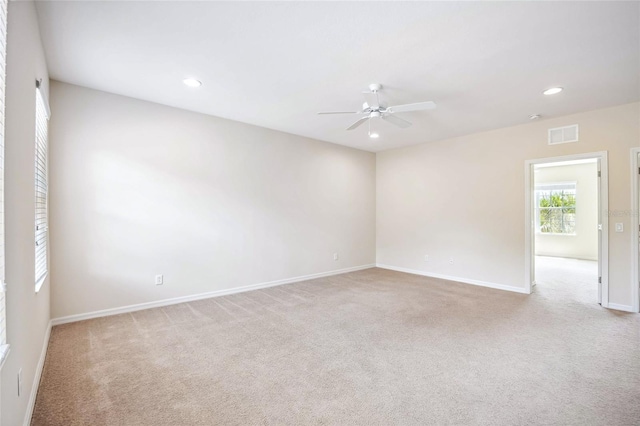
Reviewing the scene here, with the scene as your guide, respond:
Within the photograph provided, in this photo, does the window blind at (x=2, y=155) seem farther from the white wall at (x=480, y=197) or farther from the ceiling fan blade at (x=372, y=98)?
the white wall at (x=480, y=197)

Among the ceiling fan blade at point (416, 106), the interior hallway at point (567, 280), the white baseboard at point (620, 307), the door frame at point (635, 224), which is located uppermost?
the ceiling fan blade at point (416, 106)

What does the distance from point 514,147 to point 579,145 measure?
815mm

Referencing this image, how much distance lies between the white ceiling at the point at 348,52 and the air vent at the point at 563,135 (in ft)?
1.18

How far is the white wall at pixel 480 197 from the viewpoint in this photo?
398 cm

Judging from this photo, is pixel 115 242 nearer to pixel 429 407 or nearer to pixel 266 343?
pixel 266 343

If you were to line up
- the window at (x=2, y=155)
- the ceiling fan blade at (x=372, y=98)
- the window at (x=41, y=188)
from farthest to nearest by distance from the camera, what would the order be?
the ceiling fan blade at (x=372, y=98) → the window at (x=41, y=188) → the window at (x=2, y=155)

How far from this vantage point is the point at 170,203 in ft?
13.3

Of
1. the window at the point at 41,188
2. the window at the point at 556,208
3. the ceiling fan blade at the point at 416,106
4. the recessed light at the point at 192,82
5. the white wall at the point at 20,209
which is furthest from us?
the window at the point at 556,208

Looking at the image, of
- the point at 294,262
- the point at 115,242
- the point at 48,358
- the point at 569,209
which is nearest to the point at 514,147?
the point at 294,262

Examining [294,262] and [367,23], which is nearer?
[367,23]

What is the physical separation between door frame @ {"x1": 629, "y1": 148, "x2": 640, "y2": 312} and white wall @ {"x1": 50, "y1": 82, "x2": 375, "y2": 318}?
4445 millimetres

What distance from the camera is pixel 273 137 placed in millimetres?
5168

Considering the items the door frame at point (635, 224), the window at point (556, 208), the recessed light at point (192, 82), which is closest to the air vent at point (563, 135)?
the door frame at point (635, 224)

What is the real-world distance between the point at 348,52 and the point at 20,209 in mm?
2621
